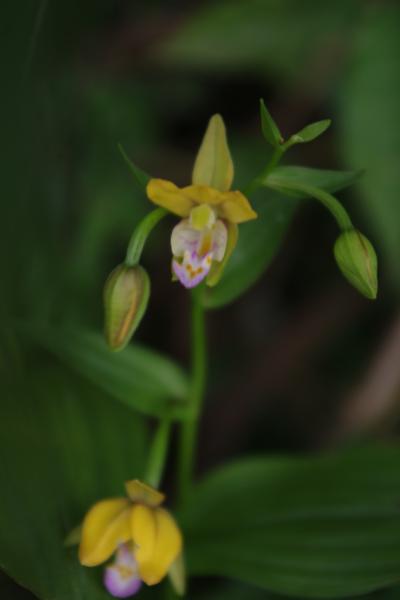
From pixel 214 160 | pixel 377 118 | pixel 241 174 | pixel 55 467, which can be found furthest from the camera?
pixel 241 174

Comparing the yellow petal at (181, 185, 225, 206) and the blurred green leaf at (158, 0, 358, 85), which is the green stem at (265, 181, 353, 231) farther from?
the blurred green leaf at (158, 0, 358, 85)

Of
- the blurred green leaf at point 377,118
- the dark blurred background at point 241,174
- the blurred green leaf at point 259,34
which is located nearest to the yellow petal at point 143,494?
the dark blurred background at point 241,174

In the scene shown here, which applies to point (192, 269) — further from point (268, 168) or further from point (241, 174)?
point (241, 174)

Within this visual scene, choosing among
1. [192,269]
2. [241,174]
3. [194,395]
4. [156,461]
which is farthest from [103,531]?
[241,174]

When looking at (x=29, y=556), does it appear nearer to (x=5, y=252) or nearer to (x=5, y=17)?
(x=5, y=252)

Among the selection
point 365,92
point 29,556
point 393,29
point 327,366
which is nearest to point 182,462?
point 29,556

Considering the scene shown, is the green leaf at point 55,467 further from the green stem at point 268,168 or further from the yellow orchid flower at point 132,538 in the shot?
the green stem at point 268,168
